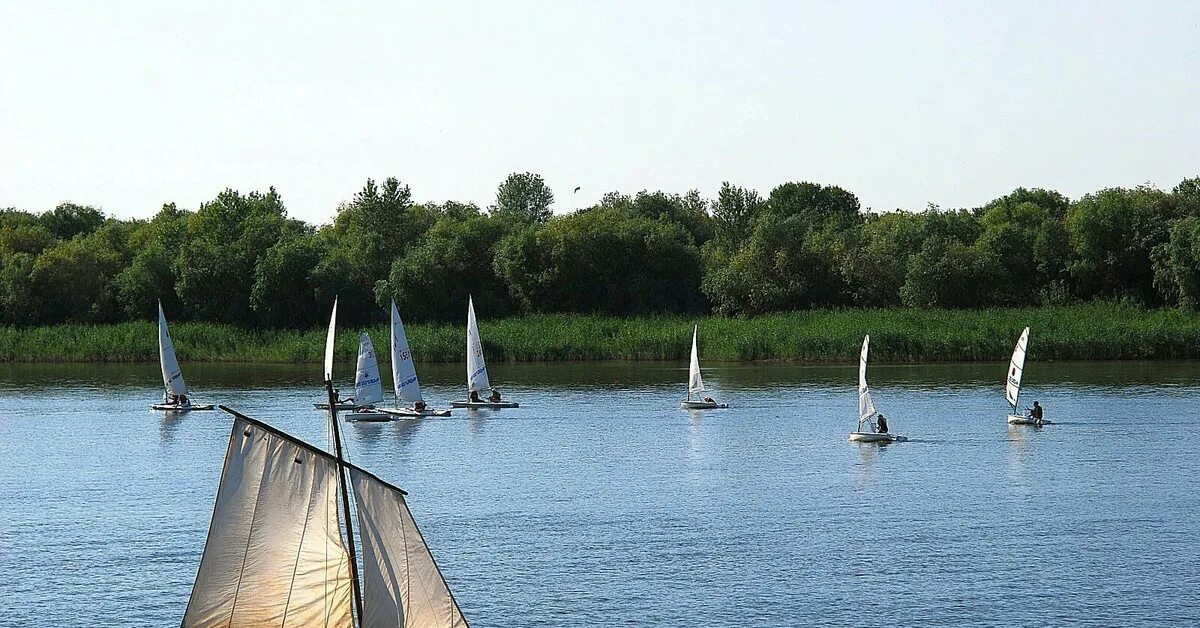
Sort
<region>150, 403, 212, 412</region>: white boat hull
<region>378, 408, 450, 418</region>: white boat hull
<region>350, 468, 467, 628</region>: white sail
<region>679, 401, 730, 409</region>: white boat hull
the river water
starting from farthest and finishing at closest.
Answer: <region>150, 403, 212, 412</region>: white boat hull → <region>679, 401, 730, 409</region>: white boat hull → <region>378, 408, 450, 418</region>: white boat hull → the river water → <region>350, 468, 467, 628</region>: white sail

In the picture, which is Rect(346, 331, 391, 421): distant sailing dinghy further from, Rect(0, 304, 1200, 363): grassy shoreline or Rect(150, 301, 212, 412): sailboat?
Rect(0, 304, 1200, 363): grassy shoreline

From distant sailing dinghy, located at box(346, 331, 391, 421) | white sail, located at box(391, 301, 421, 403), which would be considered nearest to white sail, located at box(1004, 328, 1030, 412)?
white sail, located at box(391, 301, 421, 403)

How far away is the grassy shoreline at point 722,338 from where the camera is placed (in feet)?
400

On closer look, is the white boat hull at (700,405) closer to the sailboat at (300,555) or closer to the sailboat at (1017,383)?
the sailboat at (1017,383)

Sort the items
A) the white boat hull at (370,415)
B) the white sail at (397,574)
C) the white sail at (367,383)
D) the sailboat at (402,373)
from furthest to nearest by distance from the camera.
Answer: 1. the sailboat at (402,373)
2. the white sail at (367,383)
3. the white boat hull at (370,415)
4. the white sail at (397,574)

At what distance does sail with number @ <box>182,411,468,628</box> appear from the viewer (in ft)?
95.0

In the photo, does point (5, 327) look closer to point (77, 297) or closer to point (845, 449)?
point (77, 297)

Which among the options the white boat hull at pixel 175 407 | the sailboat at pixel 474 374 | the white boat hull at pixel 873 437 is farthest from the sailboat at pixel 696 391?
the white boat hull at pixel 175 407

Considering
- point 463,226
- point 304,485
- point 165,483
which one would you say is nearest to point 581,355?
point 463,226

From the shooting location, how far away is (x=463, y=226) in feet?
513

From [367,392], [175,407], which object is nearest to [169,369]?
[175,407]

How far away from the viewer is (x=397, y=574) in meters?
29.0

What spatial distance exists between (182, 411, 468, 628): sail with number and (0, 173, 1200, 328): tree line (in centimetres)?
11234

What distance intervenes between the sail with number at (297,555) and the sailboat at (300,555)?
0.7 inches
